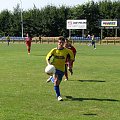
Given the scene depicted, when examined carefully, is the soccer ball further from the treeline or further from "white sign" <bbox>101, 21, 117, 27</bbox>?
the treeline

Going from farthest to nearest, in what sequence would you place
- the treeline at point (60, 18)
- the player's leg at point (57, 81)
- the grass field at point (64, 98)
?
the treeline at point (60, 18) < the player's leg at point (57, 81) < the grass field at point (64, 98)

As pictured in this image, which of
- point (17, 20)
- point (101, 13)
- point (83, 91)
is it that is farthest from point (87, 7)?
point (83, 91)

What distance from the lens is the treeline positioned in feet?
311

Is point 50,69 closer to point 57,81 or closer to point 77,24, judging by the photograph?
point 57,81

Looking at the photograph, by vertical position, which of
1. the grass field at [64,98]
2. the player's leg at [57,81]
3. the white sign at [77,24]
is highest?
the white sign at [77,24]

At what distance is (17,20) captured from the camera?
100438 mm

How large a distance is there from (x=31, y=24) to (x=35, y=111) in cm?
8890

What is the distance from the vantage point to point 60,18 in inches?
3846

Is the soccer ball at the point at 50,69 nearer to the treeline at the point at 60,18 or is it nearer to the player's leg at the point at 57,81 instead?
the player's leg at the point at 57,81

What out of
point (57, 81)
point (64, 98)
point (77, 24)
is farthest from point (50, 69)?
point (77, 24)

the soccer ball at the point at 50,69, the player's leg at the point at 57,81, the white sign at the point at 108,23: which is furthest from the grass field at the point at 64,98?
the white sign at the point at 108,23

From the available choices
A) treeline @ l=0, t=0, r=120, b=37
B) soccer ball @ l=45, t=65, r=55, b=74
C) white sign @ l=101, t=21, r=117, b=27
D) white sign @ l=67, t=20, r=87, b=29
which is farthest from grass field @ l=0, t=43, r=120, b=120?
treeline @ l=0, t=0, r=120, b=37

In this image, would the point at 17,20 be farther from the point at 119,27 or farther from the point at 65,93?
the point at 65,93

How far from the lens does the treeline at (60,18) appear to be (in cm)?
9494
